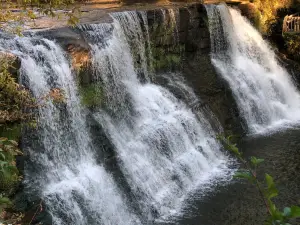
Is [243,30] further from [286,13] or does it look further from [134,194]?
[134,194]

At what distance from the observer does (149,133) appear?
9.87 metres

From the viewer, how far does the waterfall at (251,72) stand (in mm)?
13484

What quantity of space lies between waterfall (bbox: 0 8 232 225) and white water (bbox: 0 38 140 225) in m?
0.02

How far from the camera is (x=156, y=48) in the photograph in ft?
41.2

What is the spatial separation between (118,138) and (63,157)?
62.9 inches

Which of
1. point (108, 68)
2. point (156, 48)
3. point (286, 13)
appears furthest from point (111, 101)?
point (286, 13)

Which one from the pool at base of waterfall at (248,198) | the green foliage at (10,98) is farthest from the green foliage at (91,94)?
the pool at base of waterfall at (248,198)

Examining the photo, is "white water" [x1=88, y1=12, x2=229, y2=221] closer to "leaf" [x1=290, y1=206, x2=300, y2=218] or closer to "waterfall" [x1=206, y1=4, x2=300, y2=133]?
"waterfall" [x1=206, y1=4, x2=300, y2=133]

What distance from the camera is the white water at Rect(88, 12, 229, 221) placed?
29.2 ft

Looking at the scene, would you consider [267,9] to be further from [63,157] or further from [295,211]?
[295,211]

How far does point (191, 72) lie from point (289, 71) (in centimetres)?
538

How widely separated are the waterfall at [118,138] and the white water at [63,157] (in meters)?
0.02

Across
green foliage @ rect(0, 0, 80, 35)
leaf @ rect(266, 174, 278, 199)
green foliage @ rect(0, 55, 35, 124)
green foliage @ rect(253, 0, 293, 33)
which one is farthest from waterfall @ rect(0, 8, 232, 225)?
green foliage @ rect(253, 0, 293, 33)

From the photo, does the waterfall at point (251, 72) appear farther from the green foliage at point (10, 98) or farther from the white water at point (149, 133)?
the green foliage at point (10, 98)
